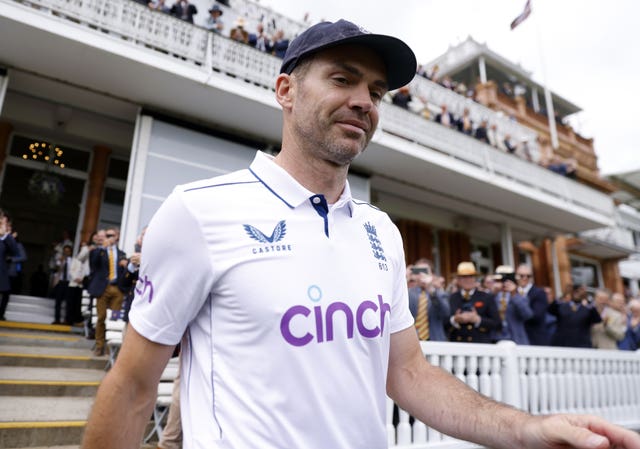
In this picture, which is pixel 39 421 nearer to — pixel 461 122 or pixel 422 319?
pixel 422 319

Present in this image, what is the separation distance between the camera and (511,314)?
7051mm

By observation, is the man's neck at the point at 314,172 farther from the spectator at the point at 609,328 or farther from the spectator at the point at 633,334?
the spectator at the point at 633,334

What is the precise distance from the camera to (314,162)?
139 cm

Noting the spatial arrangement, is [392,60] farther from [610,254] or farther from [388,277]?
[610,254]

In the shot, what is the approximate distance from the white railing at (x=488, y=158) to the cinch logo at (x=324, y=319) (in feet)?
32.1

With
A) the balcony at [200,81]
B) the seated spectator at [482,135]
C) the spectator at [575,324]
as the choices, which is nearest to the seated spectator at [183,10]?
the balcony at [200,81]

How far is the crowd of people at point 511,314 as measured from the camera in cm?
620

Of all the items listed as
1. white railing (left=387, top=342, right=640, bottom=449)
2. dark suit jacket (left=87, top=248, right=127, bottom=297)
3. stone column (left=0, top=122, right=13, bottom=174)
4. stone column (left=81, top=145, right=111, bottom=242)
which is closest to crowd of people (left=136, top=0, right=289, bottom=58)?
stone column (left=81, top=145, right=111, bottom=242)

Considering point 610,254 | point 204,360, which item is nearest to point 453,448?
point 204,360

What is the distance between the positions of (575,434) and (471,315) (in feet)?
17.3

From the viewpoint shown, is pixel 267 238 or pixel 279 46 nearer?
A: pixel 267 238

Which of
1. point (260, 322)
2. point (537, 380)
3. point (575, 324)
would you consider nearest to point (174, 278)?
point (260, 322)

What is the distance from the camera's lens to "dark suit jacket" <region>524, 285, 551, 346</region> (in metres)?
7.44

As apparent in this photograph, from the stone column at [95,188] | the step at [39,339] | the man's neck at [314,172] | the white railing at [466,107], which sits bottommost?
the step at [39,339]
